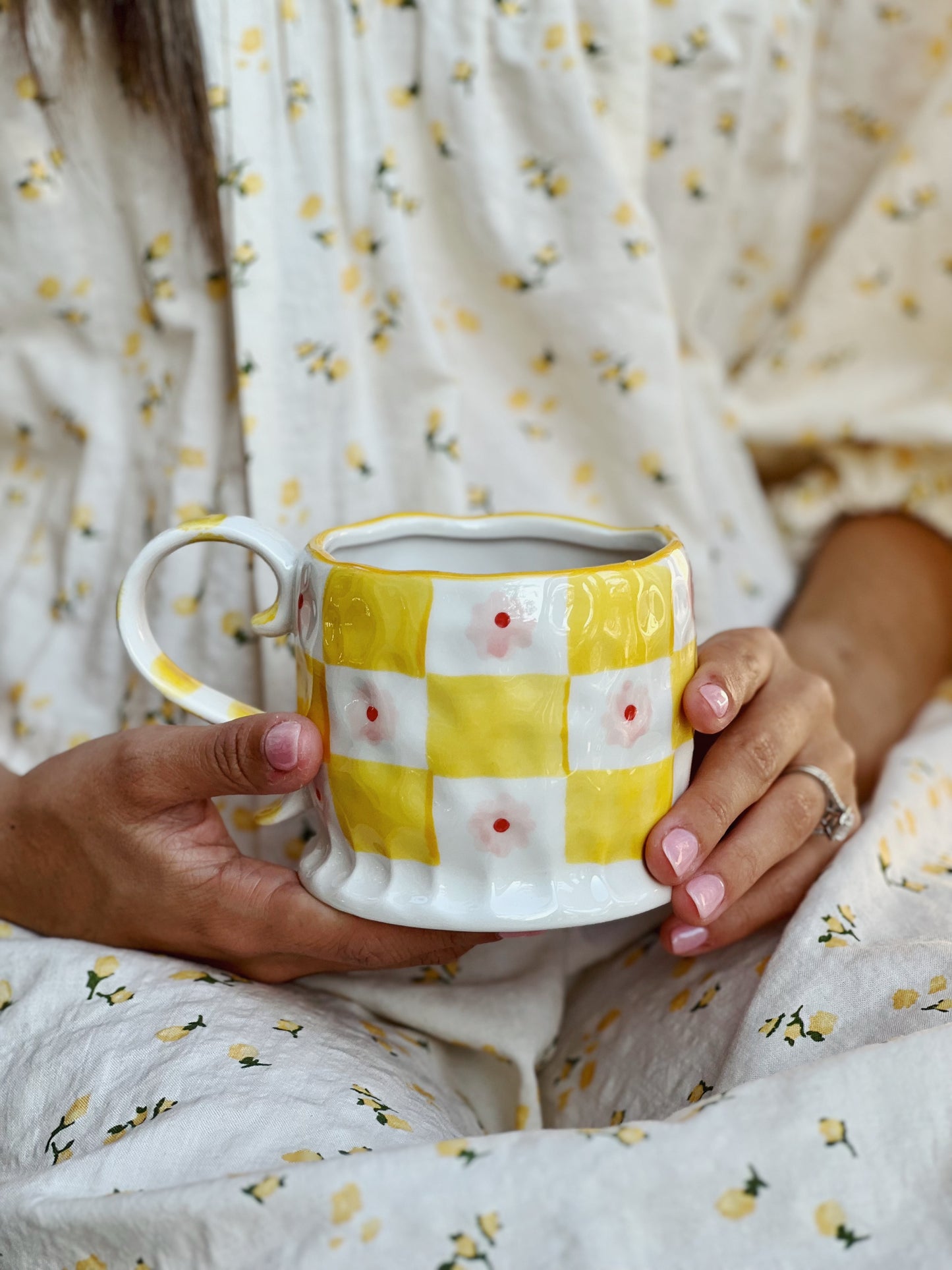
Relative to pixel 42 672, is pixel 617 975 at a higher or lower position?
lower

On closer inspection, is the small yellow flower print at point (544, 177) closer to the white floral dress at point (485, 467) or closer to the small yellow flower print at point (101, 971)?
the white floral dress at point (485, 467)

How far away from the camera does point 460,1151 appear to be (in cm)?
40

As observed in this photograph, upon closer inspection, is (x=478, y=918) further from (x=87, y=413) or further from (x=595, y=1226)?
(x=87, y=413)

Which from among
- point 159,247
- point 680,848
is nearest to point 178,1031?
point 680,848

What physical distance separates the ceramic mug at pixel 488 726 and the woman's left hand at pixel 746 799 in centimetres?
2

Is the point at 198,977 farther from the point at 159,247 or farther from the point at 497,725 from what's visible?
the point at 159,247

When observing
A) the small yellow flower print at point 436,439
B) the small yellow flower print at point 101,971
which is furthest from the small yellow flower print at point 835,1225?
the small yellow flower print at point 436,439

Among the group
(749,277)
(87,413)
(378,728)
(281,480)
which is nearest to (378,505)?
(281,480)

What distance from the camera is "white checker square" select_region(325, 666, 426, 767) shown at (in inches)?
18.2

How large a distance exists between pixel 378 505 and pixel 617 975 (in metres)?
0.35

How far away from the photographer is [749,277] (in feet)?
3.26

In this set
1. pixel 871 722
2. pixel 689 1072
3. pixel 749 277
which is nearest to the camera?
pixel 689 1072

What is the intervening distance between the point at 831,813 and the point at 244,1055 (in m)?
0.34

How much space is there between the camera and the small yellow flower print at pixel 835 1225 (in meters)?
0.39
